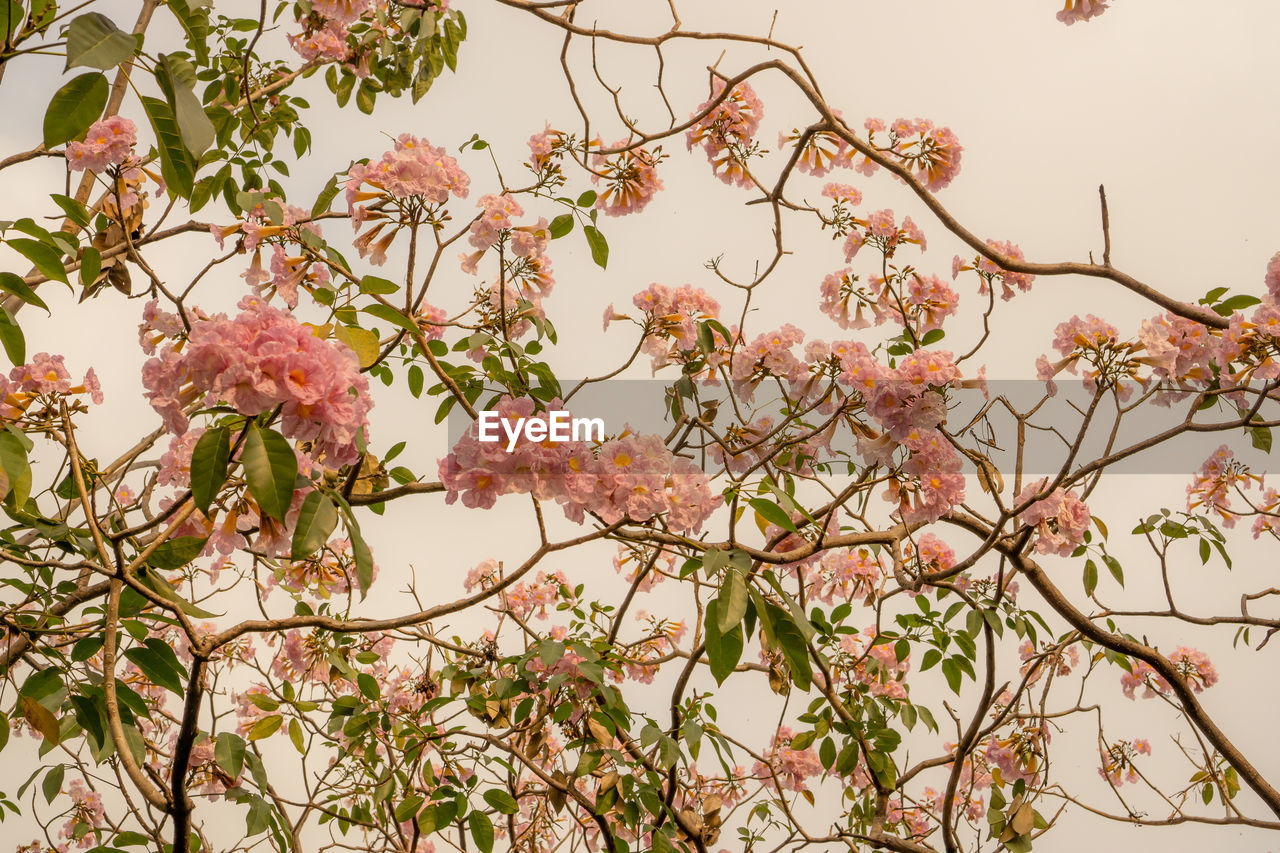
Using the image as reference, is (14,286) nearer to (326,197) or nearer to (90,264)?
(90,264)

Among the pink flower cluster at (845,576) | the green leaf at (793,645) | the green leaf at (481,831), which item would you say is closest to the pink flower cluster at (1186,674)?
the pink flower cluster at (845,576)

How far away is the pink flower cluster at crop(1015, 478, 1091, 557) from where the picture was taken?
5.28 ft

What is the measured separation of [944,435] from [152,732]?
104 inches

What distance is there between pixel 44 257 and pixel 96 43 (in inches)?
21.4

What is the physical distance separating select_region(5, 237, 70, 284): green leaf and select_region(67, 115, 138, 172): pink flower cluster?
80cm

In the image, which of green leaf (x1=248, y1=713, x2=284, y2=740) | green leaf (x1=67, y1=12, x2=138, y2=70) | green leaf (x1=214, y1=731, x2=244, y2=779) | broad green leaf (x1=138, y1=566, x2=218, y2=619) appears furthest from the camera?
green leaf (x1=248, y1=713, x2=284, y2=740)

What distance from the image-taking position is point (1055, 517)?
5.38 ft

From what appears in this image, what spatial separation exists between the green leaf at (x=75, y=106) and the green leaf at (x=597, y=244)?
1098 mm

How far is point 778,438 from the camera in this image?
5.90 feet

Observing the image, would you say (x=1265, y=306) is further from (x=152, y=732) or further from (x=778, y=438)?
(x=152, y=732)

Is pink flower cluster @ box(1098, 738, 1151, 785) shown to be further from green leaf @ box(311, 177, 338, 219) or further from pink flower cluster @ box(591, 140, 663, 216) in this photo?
green leaf @ box(311, 177, 338, 219)

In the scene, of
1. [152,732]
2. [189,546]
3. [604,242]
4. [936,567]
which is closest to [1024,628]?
[936,567]

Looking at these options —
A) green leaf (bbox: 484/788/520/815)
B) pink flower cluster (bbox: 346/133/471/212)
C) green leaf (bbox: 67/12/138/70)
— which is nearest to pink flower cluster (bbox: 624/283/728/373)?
pink flower cluster (bbox: 346/133/471/212)

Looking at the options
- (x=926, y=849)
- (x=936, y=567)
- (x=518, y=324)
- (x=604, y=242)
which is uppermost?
(x=604, y=242)
